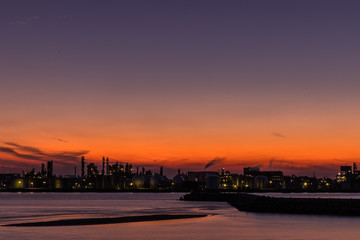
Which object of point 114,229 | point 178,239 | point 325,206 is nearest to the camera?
point 178,239

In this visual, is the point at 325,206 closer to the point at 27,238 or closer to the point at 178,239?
the point at 178,239

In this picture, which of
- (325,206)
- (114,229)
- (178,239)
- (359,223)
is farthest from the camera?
(325,206)

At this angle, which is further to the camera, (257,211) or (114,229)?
(257,211)

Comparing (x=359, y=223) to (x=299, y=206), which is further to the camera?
(x=299, y=206)

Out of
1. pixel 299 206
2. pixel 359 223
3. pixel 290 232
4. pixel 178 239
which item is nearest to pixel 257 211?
pixel 299 206

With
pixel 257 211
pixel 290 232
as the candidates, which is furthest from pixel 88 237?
pixel 257 211

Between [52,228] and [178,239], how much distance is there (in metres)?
14.5

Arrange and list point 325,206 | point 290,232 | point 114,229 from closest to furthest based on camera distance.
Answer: point 290,232, point 114,229, point 325,206

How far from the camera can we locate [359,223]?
179ft

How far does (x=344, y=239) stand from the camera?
40.8m

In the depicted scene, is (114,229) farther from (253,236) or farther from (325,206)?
(325,206)

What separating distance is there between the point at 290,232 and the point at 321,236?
322 centimetres

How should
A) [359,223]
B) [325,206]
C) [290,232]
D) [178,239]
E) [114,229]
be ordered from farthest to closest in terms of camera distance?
1. [325,206]
2. [359,223]
3. [114,229]
4. [290,232]
5. [178,239]

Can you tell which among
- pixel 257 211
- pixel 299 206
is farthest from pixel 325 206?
pixel 257 211
